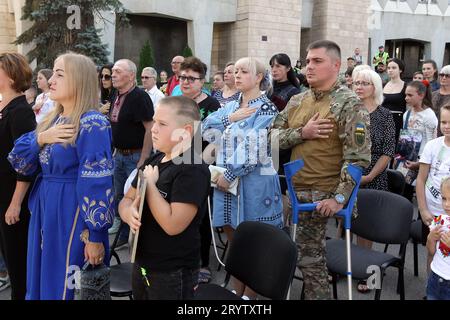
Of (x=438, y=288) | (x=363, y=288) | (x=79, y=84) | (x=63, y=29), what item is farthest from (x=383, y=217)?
(x=63, y=29)

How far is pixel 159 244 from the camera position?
2092 millimetres

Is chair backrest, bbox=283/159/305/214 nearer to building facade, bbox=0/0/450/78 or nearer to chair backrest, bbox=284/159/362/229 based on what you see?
chair backrest, bbox=284/159/362/229

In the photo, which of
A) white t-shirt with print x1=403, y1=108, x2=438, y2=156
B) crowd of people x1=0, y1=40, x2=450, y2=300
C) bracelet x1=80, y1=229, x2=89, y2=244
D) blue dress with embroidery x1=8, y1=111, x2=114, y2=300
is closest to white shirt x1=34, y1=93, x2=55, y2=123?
crowd of people x1=0, y1=40, x2=450, y2=300

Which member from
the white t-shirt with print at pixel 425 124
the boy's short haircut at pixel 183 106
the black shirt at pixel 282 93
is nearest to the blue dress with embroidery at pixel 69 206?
the boy's short haircut at pixel 183 106

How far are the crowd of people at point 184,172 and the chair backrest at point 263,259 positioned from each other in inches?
10.5

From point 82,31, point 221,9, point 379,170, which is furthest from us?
point 221,9

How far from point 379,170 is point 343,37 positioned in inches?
839

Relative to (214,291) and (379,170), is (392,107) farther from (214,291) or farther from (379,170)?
(214,291)

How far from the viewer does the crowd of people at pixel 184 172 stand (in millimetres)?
2094

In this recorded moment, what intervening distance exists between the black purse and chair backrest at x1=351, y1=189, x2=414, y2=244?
2144mm

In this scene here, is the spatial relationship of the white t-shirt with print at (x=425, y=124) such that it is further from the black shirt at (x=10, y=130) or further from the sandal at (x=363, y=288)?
the black shirt at (x=10, y=130)

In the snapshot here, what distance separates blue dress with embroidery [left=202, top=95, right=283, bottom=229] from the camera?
10.6ft

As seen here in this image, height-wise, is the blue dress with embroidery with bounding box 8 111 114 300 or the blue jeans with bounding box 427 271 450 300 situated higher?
the blue dress with embroidery with bounding box 8 111 114 300

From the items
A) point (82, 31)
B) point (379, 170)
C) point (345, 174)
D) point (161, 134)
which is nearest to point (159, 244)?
point (161, 134)
